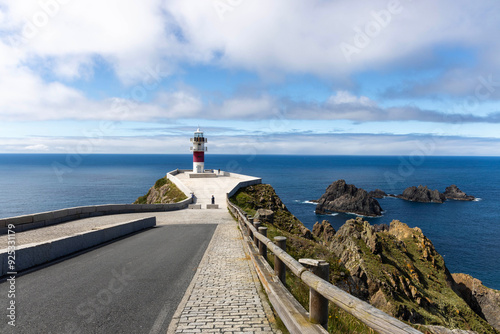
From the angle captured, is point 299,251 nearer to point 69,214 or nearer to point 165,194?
point 69,214

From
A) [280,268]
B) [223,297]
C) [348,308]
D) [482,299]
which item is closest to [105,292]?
[223,297]

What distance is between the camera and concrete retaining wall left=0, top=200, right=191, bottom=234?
14.7m

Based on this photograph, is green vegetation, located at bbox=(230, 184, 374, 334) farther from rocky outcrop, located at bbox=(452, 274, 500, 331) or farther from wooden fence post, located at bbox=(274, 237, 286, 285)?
rocky outcrop, located at bbox=(452, 274, 500, 331)

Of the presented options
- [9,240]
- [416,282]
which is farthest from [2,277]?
[416,282]

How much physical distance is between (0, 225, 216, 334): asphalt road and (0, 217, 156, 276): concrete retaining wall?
501 millimetres

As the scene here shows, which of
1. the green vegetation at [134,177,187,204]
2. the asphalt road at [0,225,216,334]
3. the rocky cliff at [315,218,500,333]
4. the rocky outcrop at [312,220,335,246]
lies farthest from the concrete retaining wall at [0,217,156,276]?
the green vegetation at [134,177,187,204]

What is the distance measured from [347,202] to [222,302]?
69.7 meters

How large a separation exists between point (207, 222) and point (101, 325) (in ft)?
53.8

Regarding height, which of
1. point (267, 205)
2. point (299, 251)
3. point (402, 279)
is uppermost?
point (299, 251)

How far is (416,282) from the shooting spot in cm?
1917

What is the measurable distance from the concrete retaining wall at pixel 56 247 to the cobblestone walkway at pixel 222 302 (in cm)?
479

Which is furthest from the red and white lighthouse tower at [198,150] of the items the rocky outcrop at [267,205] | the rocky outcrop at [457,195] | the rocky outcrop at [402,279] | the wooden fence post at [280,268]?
the rocky outcrop at [457,195]

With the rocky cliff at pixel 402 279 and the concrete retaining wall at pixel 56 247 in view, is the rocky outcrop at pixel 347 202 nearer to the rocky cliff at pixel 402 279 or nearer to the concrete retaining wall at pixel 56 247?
the rocky cliff at pixel 402 279

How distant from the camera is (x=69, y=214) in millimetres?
19188
